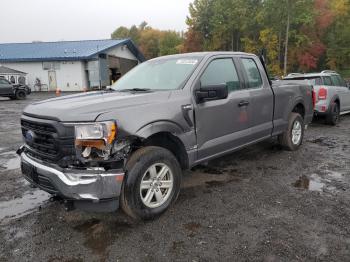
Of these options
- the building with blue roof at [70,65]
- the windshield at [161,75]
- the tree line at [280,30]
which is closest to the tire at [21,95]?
the building with blue roof at [70,65]

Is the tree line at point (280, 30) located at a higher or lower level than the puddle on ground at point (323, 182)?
higher

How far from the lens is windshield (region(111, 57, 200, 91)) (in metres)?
4.59

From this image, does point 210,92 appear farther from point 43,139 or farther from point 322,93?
point 322,93

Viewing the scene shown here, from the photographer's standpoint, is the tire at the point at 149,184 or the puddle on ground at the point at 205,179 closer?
the tire at the point at 149,184

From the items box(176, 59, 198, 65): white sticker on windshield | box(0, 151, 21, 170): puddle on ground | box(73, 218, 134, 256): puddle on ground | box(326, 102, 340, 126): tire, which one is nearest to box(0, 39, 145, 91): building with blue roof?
box(326, 102, 340, 126): tire

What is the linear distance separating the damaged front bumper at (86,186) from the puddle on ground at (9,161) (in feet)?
10.4

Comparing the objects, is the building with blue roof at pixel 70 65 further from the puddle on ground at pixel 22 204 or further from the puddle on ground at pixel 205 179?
the puddle on ground at pixel 22 204

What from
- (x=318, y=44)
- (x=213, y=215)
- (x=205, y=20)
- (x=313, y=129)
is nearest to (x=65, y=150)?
(x=213, y=215)

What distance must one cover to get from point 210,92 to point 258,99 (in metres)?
1.58

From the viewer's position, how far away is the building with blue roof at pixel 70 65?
35.8 metres

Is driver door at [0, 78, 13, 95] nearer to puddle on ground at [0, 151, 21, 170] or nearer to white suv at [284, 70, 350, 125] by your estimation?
puddle on ground at [0, 151, 21, 170]

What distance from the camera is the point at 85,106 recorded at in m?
3.56

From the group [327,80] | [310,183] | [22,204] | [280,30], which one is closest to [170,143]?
[22,204]

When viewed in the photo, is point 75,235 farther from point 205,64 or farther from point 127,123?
point 205,64
